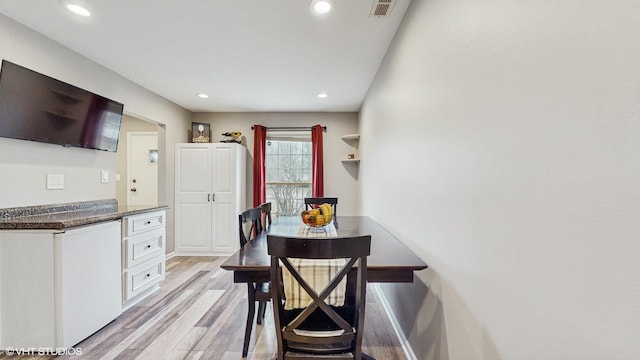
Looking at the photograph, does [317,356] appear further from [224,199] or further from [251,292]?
[224,199]

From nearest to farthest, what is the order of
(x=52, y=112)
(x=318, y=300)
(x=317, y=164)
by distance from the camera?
1. (x=318, y=300)
2. (x=52, y=112)
3. (x=317, y=164)

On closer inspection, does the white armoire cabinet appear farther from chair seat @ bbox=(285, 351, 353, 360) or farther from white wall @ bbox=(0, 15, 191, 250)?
chair seat @ bbox=(285, 351, 353, 360)

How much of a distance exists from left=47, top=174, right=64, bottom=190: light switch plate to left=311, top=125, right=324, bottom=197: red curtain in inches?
128

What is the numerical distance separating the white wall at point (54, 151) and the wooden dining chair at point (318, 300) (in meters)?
2.30

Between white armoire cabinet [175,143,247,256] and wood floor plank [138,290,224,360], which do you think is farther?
white armoire cabinet [175,143,247,256]

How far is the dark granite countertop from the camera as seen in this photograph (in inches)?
75.1

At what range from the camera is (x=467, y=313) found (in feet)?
3.67

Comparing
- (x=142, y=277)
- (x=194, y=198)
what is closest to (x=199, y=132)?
(x=194, y=198)

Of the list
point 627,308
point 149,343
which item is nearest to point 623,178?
point 627,308

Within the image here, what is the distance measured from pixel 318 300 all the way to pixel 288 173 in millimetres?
4046

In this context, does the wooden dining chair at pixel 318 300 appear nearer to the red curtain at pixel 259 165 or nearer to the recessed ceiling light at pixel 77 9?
the recessed ceiling light at pixel 77 9

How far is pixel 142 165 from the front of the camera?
5125 millimetres

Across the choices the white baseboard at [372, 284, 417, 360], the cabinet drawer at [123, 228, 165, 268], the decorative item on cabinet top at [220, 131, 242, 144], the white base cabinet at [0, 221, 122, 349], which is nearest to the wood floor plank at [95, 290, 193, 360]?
the white base cabinet at [0, 221, 122, 349]

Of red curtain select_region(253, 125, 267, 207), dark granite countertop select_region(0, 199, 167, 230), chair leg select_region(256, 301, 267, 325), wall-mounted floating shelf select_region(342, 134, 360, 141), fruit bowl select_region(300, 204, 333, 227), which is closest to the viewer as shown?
dark granite countertop select_region(0, 199, 167, 230)
